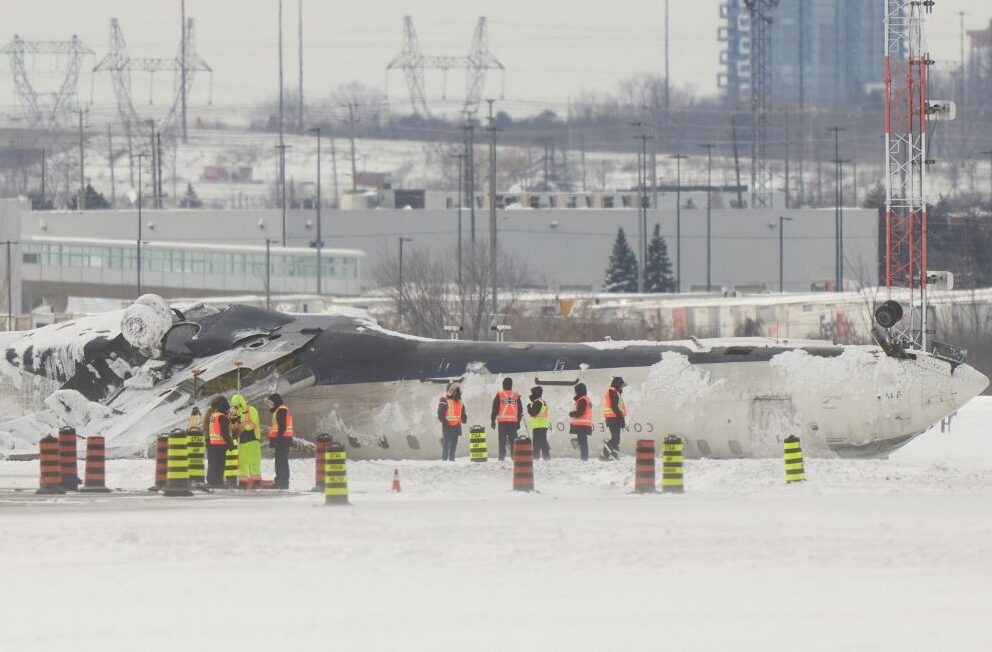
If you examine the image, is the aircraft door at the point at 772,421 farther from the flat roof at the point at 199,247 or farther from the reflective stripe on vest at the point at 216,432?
the flat roof at the point at 199,247

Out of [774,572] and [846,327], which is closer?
[774,572]

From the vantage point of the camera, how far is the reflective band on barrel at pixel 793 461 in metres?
30.2

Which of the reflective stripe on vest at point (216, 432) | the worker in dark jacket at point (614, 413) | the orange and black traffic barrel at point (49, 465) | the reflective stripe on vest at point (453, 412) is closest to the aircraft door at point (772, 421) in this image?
the worker in dark jacket at point (614, 413)

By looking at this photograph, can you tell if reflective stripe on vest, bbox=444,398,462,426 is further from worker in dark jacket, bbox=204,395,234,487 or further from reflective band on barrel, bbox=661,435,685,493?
reflective band on barrel, bbox=661,435,685,493

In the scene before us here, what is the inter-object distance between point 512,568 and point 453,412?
1383 centimetres

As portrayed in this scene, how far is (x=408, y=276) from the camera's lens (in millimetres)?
97375

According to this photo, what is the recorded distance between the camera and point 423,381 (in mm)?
36438

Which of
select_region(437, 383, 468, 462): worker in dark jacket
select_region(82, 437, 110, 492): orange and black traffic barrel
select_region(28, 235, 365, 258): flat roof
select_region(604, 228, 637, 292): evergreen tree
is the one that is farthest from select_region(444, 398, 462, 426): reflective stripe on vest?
select_region(604, 228, 637, 292): evergreen tree

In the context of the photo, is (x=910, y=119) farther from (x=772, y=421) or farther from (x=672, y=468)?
(x=672, y=468)

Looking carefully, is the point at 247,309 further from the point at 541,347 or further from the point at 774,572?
the point at 774,572

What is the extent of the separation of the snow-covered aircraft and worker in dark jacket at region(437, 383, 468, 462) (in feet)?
1.83

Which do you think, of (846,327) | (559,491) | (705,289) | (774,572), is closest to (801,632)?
(774,572)

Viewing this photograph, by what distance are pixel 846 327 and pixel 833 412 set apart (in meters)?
53.4

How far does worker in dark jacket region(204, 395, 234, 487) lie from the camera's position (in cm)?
3156
